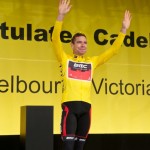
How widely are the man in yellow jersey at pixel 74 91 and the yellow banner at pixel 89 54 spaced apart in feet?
4.24

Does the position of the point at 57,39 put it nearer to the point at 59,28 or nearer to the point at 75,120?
the point at 59,28

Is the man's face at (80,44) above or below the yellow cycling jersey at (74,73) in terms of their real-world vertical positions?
above

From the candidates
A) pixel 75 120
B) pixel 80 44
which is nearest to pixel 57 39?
pixel 80 44

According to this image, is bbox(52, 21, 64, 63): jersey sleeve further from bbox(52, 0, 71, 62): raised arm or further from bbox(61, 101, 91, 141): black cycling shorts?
bbox(61, 101, 91, 141): black cycling shorts

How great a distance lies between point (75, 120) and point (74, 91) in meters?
0.22

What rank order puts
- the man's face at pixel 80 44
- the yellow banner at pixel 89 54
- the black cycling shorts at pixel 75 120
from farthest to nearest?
the yellow banner at pixel 89 54
the man's face at pixel 80 44
the black cycling shorts at pixel 75 120

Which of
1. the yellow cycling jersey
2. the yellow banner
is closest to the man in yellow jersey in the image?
the yellow cycling jersey

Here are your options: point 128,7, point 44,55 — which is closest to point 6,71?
point 44,55

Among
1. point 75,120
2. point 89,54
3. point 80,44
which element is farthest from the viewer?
point 89,54

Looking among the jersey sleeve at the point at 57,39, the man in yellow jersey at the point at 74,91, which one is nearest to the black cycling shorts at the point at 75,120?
the man in yellow jersey at the point at 74,91

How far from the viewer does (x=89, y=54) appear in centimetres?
459

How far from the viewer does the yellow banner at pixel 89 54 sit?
4.29m

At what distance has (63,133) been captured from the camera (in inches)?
118

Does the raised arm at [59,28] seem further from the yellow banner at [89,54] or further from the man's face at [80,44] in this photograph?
the yellow banner at [89,54]
